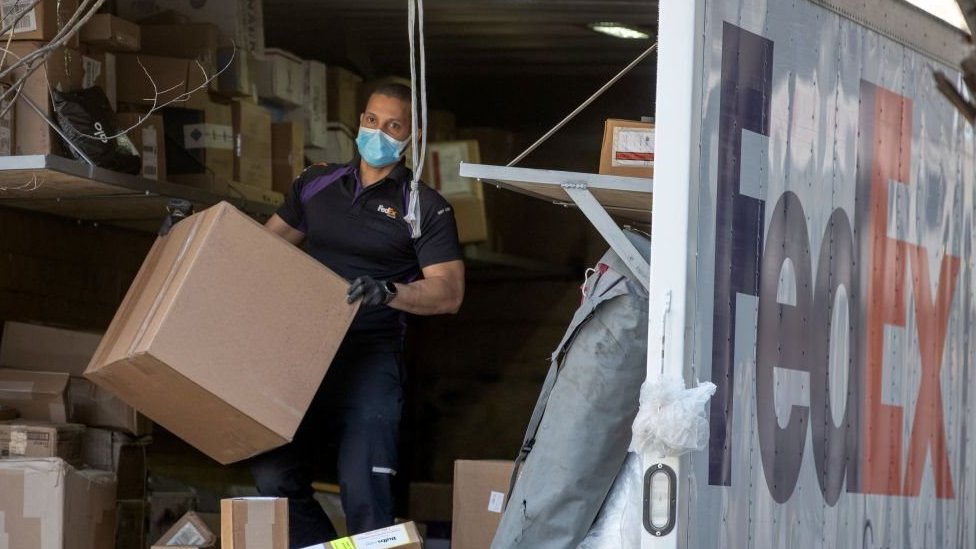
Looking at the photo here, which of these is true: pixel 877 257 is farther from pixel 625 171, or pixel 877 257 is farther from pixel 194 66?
pixel 194 66

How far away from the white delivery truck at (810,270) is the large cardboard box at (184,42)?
9.27 feet

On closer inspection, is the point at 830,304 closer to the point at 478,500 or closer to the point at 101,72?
the point at 478,500

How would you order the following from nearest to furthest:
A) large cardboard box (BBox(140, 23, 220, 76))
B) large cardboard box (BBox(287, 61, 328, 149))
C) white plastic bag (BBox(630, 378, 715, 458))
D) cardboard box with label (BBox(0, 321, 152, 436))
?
white plastic bag (BBox(630, 378, 715, 458)), cardboard box with label (BBox(0, 321, 152, 436)), large cardboard box (BBox(140, 23, 220, 76)), large cardboard box (BBox(287, 61, 328, 149))

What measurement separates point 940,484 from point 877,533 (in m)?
0.52

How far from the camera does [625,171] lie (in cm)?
407

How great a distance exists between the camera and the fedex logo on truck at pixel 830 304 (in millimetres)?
3170

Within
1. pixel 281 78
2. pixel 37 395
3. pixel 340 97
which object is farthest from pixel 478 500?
pixel 340 97

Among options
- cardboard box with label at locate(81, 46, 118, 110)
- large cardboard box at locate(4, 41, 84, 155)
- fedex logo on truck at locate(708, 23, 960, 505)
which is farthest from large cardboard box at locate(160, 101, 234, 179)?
fedex logo on truck at locate(708, 23, 960, 505)

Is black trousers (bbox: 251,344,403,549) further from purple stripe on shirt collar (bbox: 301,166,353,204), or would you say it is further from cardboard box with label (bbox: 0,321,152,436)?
cardboard box with label (bbox: 0,321,152,436)

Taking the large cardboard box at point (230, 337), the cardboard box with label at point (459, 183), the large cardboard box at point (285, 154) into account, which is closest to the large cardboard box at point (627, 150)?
the large cardboard box at point (230, 337)

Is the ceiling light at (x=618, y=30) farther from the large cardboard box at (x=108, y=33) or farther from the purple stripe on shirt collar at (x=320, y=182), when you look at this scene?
the purple stripe on shirt collar at (x=320, y=182)

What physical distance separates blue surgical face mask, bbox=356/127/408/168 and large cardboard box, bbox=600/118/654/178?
949 millimetres

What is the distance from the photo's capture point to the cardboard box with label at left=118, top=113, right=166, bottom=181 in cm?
570

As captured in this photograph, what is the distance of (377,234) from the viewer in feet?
15.6
